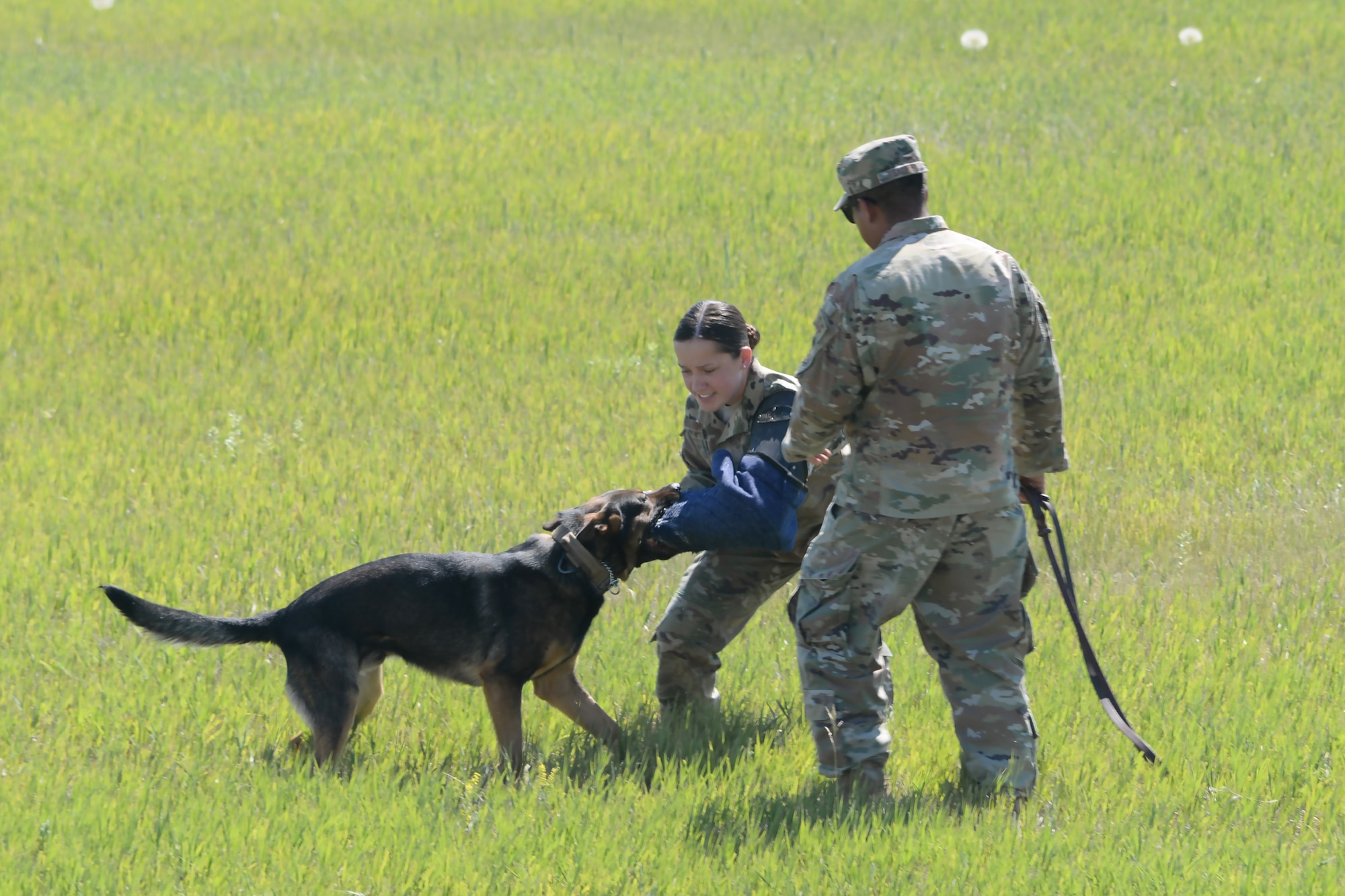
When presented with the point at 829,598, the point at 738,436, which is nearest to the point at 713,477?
the point at 738,436

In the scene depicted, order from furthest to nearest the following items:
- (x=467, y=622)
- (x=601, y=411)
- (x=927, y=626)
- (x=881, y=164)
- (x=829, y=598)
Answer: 1. (x=601, y=411)
2. (x=467, y=622)
3. (x=927, y=626)
4. (x=829, y=598)
5. (x=881, y=164)

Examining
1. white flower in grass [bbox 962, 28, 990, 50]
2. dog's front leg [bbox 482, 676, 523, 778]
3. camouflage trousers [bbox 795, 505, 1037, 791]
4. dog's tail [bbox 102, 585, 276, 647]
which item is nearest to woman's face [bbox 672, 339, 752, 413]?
camouflage trousers [bbox 795, 505, 1037, 791]

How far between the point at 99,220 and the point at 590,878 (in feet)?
38.3

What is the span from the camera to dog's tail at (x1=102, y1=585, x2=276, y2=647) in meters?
4.38

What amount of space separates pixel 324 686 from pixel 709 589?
4.98ft

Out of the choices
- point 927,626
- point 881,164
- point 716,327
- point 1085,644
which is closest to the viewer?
point 881,164

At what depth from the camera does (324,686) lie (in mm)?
4500

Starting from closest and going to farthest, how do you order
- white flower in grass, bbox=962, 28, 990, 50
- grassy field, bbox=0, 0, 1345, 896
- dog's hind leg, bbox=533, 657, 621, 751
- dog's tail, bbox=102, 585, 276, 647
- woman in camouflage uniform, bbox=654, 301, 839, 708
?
grassy field, bbox=0, 0, 1345, 896
dog's tail, bbox=102, 585, 276, 647
woman in camouflage uniform, bbox=654, 301, 839, 708
dog's hind leg, bbox=533, 657, 621, 751
white flower in grass, bbox=962, 28, 990, 50

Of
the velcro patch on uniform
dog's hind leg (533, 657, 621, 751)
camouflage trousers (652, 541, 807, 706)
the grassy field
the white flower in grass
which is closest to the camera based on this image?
the grassy field

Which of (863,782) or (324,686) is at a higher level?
(324,686)

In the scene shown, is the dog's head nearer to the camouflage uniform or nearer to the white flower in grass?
the camouflage uniform

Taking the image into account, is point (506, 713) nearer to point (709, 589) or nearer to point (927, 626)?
point (709, 589)

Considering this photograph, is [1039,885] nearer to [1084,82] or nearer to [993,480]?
[993,480]

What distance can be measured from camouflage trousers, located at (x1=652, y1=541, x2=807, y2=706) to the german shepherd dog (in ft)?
1.11
